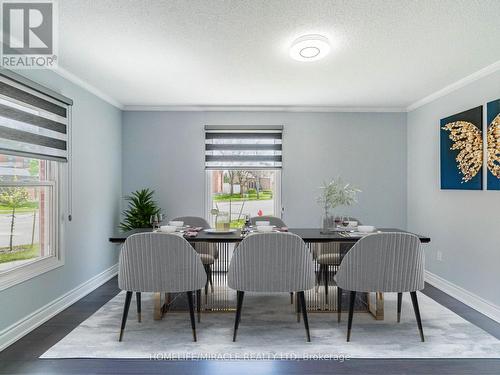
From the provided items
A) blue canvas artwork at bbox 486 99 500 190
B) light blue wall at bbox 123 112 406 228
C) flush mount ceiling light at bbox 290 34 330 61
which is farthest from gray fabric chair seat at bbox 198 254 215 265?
blue canvas artwork at bbox 486 99 500 190

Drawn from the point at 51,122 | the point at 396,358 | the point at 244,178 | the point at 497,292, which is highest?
the point at 51,122

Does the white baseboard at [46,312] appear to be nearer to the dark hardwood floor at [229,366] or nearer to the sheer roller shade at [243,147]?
the dark hardwood floor at [229,366]

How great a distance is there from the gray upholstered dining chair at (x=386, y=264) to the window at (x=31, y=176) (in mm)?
2622

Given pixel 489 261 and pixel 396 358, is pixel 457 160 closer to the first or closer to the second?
pixel 489 261

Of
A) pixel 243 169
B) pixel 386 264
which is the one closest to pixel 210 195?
pixel 243 169

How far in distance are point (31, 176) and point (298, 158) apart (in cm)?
331

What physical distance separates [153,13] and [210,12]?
1.21 ft

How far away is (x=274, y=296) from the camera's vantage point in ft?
12.9

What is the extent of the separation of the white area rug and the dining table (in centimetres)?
11

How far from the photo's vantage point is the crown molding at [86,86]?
3.54 meters

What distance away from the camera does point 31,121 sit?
3.02 m

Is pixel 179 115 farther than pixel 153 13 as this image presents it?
Yes

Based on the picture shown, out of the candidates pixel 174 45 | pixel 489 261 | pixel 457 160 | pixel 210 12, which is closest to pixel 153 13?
pixel 210 12

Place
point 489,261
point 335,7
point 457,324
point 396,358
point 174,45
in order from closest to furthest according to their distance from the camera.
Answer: point 335,7, point 396,358, point 174,45, point 457,324, point 489,261
